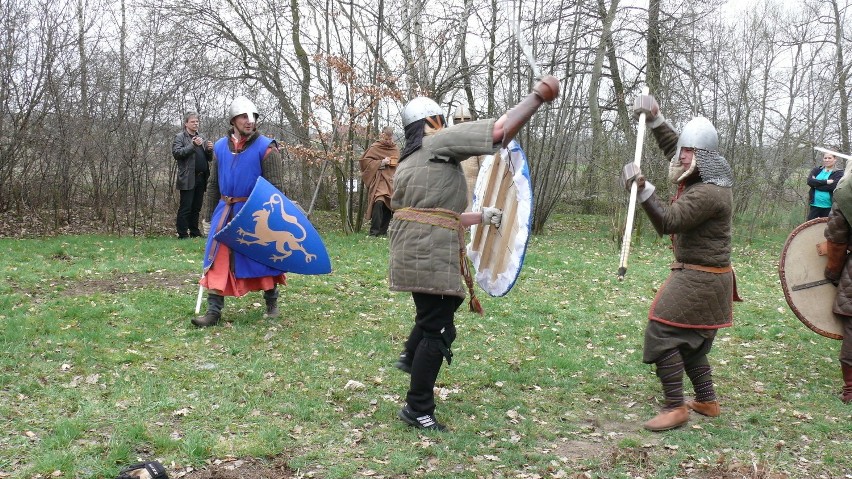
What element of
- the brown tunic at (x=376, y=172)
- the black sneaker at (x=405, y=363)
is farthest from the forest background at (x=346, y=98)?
the black sneaker at (x=405, y=363)

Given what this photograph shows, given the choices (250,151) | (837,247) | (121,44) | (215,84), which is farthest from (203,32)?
(837,247)

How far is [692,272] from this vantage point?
A: 390 cm

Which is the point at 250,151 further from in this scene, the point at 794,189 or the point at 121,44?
the point at 794,189

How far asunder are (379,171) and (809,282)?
26.1ft

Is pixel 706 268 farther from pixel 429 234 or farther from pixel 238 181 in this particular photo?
pixel 238 181

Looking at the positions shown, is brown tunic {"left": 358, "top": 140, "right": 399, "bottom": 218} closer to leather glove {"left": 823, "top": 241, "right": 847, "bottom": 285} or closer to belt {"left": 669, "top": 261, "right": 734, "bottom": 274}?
leather glove {"left": 823, "top": 241, "right": 847, "bottom": 285}

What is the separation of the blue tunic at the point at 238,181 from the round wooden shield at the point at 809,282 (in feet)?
11.7

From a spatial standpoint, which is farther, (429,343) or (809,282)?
(809,282)

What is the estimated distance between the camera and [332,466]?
132 inches

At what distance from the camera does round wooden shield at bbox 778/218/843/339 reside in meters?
4.62

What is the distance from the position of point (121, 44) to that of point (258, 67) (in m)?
3.03

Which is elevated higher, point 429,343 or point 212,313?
point 429,343

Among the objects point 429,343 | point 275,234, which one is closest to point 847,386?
point 429,343

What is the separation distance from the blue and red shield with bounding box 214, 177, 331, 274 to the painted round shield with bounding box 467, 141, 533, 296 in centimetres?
137
